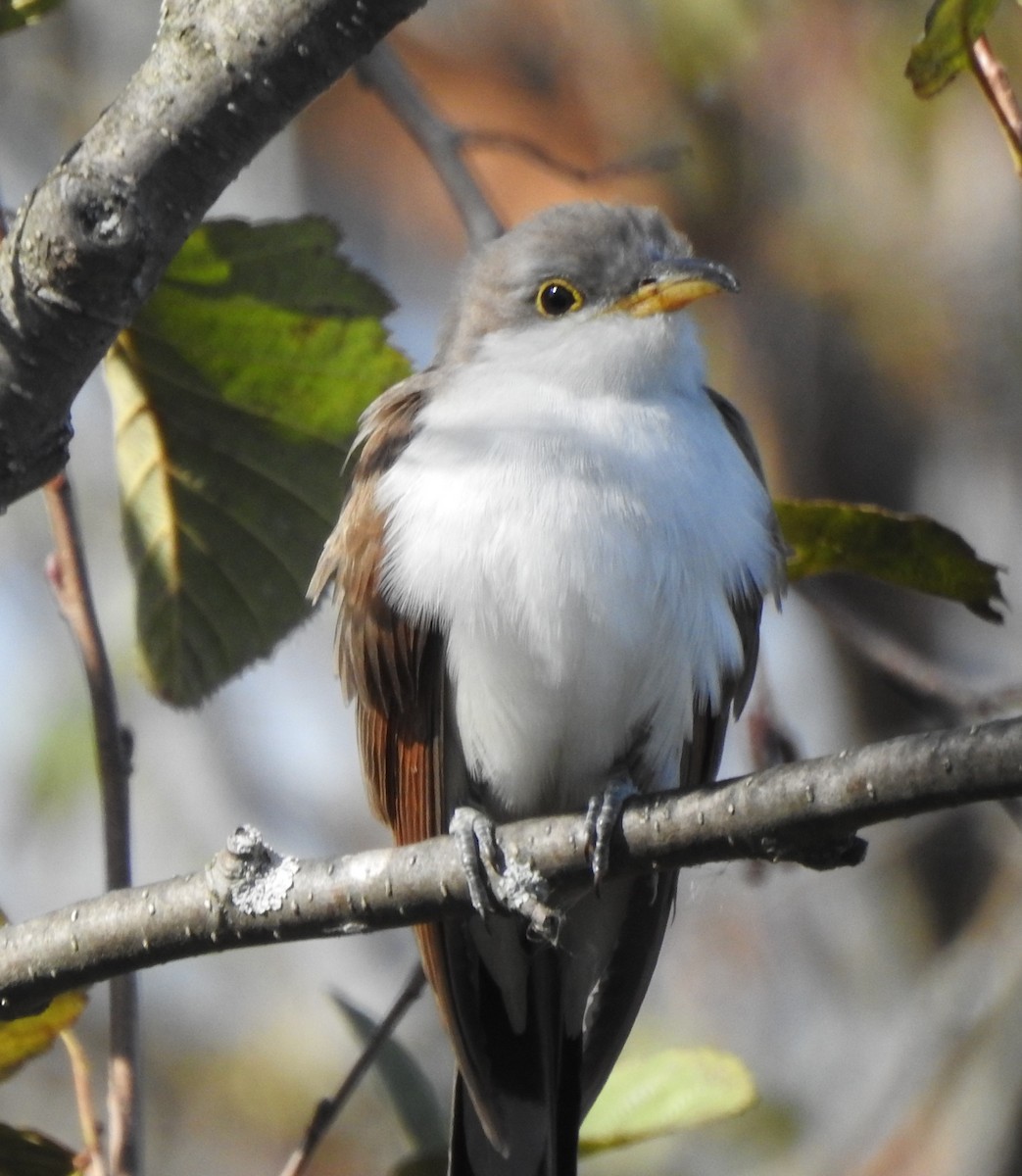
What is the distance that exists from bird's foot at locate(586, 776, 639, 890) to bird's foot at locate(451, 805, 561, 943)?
4.4 inches

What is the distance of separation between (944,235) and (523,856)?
17.7 feet

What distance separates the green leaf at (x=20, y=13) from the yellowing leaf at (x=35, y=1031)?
65.6 inches

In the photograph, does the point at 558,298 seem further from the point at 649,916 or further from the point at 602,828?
the point at 602,828

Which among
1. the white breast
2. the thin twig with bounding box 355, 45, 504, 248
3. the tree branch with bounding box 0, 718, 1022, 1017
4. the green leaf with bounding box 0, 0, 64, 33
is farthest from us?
the thin twig with bounding box 355, 45, 504, 248

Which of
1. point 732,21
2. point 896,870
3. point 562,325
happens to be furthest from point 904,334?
point 562,325

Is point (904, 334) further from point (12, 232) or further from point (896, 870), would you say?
point (12, 232)

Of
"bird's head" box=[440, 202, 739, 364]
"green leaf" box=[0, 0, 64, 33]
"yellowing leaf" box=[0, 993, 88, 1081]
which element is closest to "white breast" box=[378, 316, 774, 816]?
"bird's head" box=[440, 202, 739, 364]

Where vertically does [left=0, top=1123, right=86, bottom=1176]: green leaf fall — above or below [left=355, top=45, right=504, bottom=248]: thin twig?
below

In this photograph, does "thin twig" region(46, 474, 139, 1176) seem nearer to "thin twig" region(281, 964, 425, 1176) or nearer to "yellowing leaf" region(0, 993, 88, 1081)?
"yellowing leaf" region(0, 993, 88, 1081)

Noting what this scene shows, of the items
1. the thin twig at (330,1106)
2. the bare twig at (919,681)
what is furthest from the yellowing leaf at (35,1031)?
the bare twig at (919,681)

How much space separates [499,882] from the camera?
2.65 m

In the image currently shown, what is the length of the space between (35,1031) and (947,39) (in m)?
2.26

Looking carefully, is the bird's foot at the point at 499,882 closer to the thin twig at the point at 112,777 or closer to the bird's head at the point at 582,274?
the thin twig at the point at 112,777

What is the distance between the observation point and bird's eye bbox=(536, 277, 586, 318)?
3.93 meters
